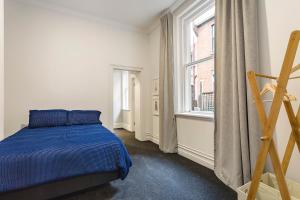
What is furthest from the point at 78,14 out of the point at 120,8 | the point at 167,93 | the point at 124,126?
the point at 124,126

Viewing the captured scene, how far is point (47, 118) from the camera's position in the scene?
2.90 m

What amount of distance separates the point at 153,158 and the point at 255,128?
1.82m

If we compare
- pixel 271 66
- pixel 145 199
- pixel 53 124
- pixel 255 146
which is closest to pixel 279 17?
pixel 271 66

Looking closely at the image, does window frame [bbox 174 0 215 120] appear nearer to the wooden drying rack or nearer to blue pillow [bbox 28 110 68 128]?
the wooden drying rack

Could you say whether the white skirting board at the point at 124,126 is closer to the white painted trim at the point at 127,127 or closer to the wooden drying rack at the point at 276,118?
the white painted trim at the point at 127,127

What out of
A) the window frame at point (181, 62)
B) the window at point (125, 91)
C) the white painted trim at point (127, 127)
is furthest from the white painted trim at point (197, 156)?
the window at point (125, 91)

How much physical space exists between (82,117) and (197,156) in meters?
2.27

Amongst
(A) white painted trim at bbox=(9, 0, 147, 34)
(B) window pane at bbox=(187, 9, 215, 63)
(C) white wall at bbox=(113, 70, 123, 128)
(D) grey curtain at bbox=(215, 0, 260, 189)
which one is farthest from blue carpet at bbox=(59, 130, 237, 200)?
(C) white wall at bbox=(113, 70, 123, 128)

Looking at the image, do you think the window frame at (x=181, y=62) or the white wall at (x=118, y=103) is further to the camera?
the white wall at (x=118, y=103)

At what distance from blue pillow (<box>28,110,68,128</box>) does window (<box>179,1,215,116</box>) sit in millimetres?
2350

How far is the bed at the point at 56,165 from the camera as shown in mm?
1456

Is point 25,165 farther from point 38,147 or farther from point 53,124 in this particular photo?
point 53,124

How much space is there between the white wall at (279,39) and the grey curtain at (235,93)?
0.30 feet

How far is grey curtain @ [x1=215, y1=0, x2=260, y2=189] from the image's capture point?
68.2 inches
